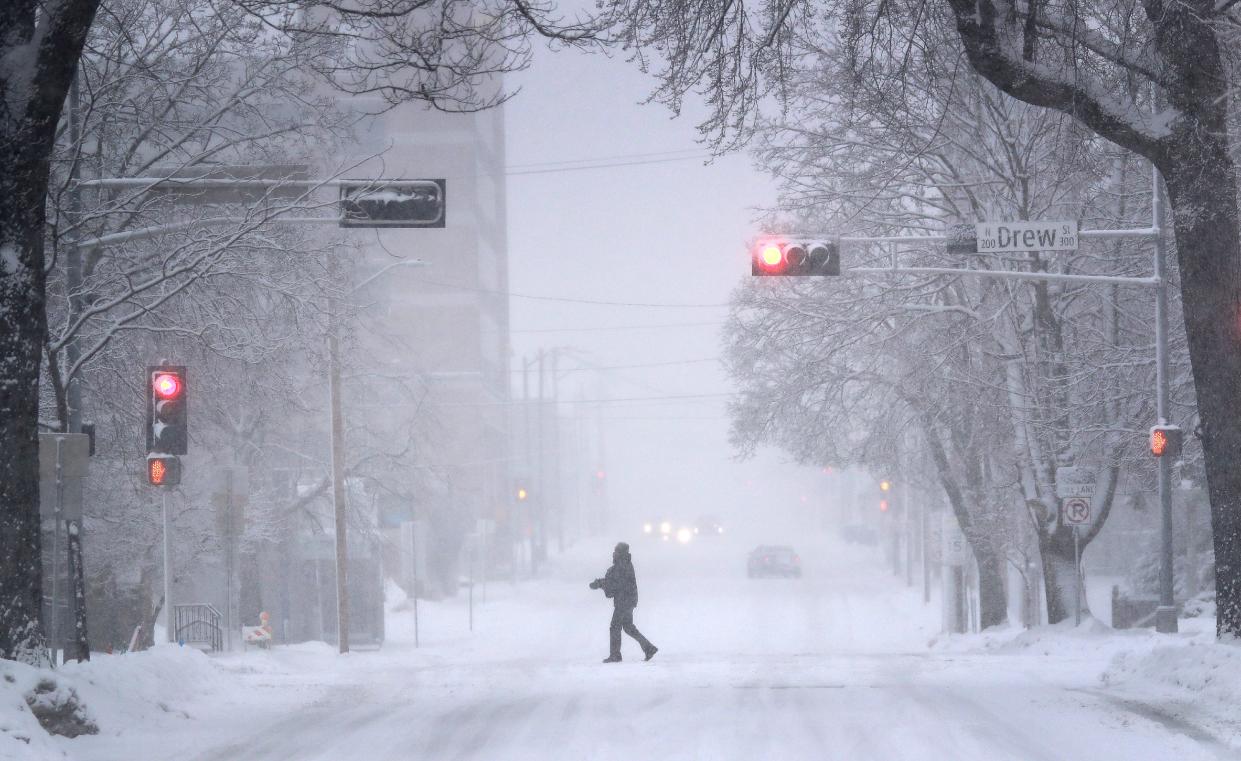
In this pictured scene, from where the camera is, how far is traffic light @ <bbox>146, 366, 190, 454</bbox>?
16.3 m

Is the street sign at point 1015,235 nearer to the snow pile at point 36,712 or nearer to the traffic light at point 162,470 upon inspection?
the traffic light at point 162,470

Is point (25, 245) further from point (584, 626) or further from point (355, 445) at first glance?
point (584, 626)

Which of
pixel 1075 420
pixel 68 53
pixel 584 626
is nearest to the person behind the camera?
pixel 68 53

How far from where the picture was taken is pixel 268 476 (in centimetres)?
3706

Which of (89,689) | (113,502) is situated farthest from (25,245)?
(113,502)

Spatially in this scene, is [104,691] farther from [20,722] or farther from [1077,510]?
[1077,510]

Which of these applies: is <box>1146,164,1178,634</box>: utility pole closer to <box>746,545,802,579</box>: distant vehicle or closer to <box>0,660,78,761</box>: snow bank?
<box>0,660,78,761</box>: snow bank

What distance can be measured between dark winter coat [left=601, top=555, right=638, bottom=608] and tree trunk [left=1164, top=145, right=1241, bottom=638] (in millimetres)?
9482

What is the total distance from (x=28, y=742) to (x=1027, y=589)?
24.3 m

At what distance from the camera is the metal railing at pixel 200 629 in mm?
29200

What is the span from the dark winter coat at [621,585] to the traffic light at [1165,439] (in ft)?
24.9

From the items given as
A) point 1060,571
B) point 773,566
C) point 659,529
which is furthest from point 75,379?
point 659,529

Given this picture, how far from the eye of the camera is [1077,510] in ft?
76.0

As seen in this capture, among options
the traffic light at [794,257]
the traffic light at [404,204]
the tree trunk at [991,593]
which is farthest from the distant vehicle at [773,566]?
the traffic light at [404,204]
